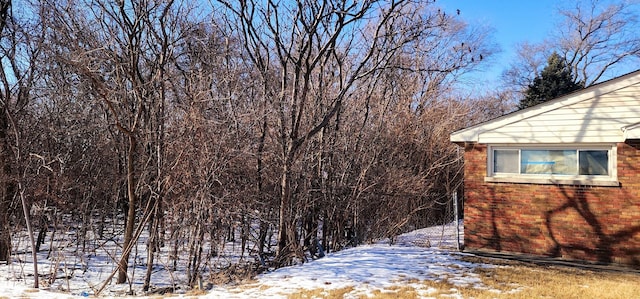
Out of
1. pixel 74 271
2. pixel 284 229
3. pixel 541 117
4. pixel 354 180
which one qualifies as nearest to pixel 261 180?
pixel 284 229

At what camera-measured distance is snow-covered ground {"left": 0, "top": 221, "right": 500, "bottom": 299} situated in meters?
6.07

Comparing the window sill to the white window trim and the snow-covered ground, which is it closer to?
the white window trim

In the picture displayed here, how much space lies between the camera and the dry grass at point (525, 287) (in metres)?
5.49

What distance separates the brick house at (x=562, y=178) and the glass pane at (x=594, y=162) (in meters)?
0.01

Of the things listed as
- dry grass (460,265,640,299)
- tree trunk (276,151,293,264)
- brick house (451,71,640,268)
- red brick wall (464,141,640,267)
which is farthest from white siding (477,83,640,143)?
tree trunk (276,151,293,264)

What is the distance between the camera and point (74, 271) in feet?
31.1

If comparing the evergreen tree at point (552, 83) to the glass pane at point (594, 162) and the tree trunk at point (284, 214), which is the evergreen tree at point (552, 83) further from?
the tree trunk at point (284, 214)

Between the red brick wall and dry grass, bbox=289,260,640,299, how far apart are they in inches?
33.6

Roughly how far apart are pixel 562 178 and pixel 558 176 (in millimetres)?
80

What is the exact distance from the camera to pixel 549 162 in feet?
26.2

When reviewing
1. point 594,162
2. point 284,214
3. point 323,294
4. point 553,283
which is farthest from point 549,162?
point 284,214

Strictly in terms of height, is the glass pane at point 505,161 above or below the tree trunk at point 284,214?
above

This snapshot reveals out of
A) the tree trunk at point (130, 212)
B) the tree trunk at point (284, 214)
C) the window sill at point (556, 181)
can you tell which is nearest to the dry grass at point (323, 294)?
the tree trunk at point (284, 214)

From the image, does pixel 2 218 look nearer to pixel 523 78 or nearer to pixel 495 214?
pixel 495 214
